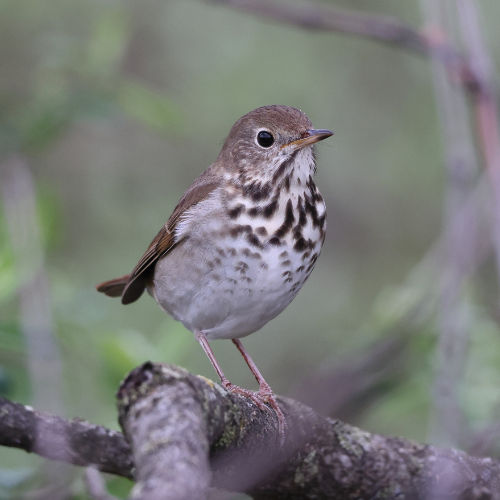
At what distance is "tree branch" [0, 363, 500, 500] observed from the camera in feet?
6.52

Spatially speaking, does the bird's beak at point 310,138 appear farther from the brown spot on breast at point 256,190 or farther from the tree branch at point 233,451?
the tree branch at point 233,451

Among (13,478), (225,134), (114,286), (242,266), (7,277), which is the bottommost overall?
(13,478)

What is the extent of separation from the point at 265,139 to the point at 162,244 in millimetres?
703

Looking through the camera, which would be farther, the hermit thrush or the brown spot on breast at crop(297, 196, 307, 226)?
the brown spot on breast at crop(297, 196, 307, 226)

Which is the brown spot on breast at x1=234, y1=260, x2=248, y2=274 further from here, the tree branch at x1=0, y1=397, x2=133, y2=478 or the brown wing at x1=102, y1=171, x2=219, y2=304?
the tree branch at x1=0, y1=397, x2=133, y2=478

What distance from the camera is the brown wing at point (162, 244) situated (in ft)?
14.2

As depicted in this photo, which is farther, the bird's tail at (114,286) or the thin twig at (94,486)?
the bird's tail at (114,286)

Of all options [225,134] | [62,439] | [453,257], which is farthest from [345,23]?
[225,134]

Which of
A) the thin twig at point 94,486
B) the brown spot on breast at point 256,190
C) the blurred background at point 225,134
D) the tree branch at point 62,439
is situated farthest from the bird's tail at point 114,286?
the thin twig at point 94,486

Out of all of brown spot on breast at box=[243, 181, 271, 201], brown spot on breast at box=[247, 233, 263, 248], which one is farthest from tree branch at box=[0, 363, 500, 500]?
brown spot on breast at box=[243, 181, 271, 201]

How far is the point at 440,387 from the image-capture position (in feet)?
8.28

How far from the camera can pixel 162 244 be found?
14.5ft

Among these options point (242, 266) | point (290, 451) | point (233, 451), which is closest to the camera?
point (233, 451)

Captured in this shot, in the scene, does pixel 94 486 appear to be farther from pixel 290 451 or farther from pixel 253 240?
pixel 253 240
